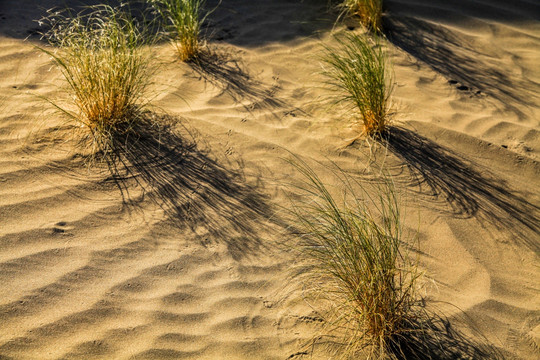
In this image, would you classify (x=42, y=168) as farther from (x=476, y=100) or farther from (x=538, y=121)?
(x=538, y=121)

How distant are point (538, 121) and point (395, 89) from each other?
94cm

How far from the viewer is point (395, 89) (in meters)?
3.62

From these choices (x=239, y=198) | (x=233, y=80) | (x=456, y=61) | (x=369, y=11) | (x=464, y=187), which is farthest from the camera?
(x=369, y=11)

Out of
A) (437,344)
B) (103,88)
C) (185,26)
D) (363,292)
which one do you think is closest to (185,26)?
(185,26)

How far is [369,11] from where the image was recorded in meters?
4.10

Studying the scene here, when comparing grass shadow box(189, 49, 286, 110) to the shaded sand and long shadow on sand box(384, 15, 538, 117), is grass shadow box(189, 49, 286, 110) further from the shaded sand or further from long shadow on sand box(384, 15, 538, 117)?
long shadow on sand box(384, 15, 538, 117)

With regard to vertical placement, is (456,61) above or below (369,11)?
below

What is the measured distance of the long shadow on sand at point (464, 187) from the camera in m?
2.73

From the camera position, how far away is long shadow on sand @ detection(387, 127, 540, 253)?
8.95ft

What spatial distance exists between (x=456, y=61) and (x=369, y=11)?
781 mm

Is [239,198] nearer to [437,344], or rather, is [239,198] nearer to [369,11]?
[437,344]

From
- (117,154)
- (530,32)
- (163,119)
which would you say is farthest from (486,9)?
(117,154)

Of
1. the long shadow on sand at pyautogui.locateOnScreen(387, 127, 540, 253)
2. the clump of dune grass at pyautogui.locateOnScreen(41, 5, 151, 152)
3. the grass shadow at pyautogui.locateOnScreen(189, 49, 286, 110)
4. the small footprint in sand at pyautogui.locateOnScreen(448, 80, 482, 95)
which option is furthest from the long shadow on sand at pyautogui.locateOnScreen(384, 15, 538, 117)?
the clump of dune grass at pyautogui.locateOnScreen(41, 5, 151, 152)

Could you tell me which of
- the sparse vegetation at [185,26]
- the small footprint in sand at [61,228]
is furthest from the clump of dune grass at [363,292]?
the sparse vegetation at [185,26]
